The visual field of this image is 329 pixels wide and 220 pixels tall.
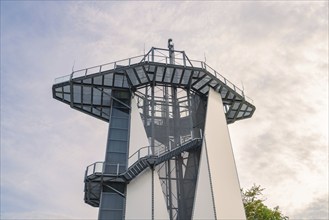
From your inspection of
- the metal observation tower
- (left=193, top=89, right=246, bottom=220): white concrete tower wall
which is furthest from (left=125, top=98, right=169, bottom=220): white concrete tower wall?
(left=193, top=89, right=246, bottom=220): white concrete tower wall

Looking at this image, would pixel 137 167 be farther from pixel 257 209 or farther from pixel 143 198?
pixel 257 209

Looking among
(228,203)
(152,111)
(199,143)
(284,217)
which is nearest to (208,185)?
(228,203)

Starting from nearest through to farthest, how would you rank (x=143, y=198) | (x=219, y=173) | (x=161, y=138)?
(x=143, y=198) < (x=219, y=173) < (x=161, y=138)

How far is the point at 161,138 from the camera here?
2850 centimetres

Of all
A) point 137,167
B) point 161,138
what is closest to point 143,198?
point 137,167

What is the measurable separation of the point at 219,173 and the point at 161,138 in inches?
233

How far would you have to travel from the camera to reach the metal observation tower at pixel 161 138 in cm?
2531

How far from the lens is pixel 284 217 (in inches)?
1515

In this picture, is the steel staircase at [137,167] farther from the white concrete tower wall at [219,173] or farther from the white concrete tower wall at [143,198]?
the white concrete tower wall at [219,173]

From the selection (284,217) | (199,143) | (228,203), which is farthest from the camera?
(284,217)

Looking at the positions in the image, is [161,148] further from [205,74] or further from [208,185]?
[205,74]

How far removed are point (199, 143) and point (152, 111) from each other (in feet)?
18.3

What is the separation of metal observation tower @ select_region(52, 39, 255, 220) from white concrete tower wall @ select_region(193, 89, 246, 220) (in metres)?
0.08

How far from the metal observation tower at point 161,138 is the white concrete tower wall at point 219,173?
8cm
